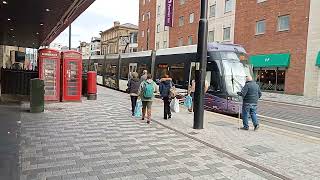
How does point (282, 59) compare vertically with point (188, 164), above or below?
above

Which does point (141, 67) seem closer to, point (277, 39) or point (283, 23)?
point (277, 39)

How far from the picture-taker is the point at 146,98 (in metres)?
10.5

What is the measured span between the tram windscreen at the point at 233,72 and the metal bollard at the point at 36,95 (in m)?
7.13

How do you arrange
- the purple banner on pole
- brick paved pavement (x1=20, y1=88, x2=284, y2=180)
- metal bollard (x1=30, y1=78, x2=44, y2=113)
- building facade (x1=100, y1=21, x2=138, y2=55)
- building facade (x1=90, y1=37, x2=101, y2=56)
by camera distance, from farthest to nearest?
building facade (x1=90, y1=37, x2=101, y2=56), building facade (x1=100, y1=21, x2=138, y2=55), the purple banner on pole, metal bollard (x1=30, y1=78, x2=44, y2=113), brick paved pavement (x1=20, y1=88, x2=284, y2=180)

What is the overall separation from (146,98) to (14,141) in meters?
4.28

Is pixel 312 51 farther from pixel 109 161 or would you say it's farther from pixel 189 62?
pixel 109 161

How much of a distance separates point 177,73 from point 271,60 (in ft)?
46.3

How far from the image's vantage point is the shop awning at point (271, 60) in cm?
2714

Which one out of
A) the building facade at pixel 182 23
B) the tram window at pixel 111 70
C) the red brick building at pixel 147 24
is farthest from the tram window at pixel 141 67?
the red brick building at pixel 147 24

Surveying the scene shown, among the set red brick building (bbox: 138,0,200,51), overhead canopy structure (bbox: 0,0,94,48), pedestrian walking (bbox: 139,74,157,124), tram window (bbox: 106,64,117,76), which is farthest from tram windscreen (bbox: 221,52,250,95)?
red brick building (bbox: 138,0,200,51)

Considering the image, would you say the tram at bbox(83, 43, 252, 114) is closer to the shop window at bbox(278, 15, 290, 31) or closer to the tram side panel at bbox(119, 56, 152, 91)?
the tram side panel at bbox(119, 56, 152, 91)

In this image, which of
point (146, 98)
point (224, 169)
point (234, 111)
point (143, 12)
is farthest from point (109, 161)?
point (143, 12)

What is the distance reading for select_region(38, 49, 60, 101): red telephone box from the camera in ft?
47.7

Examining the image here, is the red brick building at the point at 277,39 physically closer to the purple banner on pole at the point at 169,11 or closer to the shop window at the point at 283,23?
the shop window at the point at 283,23
